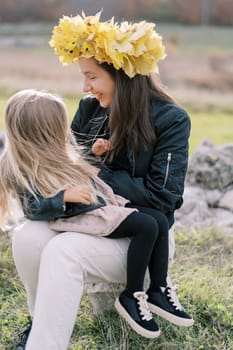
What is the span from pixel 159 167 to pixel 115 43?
1.72ft

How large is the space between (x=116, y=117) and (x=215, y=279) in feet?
3.26

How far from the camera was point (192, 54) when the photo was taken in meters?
20.7

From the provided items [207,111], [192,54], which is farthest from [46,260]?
[192,54]

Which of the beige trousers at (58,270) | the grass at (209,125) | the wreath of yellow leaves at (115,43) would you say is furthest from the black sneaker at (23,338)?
the grass at (209,125)

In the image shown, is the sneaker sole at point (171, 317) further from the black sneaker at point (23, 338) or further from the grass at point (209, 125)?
the grass at point (209, 125)

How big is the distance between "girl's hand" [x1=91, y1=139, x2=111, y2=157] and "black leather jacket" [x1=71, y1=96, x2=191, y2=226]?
67 mm

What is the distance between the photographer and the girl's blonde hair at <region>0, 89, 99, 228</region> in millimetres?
2777

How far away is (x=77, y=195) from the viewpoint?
2717mm

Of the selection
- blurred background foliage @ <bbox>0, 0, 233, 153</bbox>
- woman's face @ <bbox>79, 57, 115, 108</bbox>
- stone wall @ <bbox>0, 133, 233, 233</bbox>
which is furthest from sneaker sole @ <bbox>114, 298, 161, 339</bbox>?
blurred background foliage @ <bbox>0, 0, 233, 153</bbox>

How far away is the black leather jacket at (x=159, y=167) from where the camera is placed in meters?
2.88

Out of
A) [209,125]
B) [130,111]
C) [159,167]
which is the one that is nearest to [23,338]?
[159,167]

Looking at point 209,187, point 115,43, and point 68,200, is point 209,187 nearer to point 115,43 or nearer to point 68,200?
point 115,43

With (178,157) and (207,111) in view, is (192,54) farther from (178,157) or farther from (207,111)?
(178,157)

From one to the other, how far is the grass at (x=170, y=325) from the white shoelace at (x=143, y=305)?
245mm
